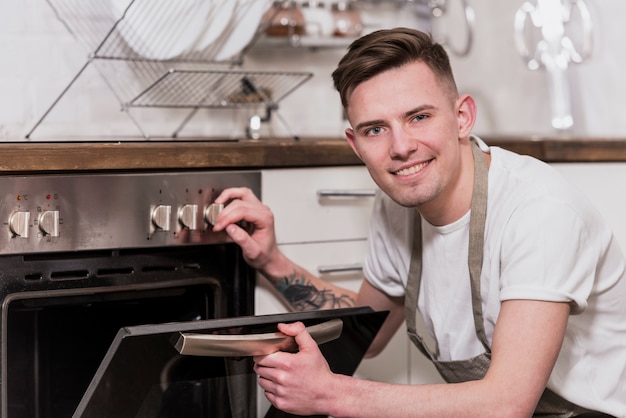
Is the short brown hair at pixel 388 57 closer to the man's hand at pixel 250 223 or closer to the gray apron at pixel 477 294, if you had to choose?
the gray apron at pixel 477 294

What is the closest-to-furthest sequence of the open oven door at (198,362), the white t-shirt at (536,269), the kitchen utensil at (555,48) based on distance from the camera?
the open oven door at (198,362)
the white t-shirt at (536,269)
the kitchen utensil at (555,48)

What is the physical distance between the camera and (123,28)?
1.80 metres

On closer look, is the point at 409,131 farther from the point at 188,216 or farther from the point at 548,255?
the point at 188,216

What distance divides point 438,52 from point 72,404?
0.83 meters

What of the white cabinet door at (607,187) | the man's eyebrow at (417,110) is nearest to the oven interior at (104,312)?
the man's eyebrow at (417,110)

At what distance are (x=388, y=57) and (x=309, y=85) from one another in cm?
92

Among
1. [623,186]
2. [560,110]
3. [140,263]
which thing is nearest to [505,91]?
[560,110]

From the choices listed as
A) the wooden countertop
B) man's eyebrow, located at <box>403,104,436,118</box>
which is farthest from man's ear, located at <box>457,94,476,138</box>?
the wooden countertop

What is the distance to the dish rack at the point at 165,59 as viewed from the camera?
1808 mm

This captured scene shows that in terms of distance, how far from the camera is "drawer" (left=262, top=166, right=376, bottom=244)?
1566 mm

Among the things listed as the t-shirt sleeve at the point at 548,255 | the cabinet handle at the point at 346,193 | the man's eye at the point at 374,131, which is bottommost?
the t-shirt sleeve at the point at 548,255

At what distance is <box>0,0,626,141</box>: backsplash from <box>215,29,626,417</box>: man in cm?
60

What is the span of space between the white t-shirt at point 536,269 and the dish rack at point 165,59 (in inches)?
21.2

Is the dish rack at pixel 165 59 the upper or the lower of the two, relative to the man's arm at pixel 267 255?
upper
